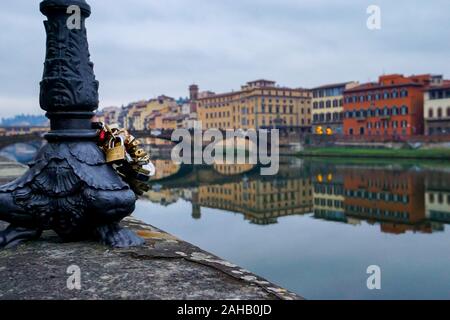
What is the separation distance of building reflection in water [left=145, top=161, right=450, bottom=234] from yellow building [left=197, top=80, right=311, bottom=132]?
3567cm

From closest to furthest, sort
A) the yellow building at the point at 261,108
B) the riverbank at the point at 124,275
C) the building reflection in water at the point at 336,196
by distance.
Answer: the riverbank at the point at 124,275, the building reflection in water at the point at 336,196, the yellow building at the point at 261,108

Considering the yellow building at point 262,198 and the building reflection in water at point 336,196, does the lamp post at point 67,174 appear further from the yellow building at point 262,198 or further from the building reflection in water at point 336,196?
the yellow building at point 262,198

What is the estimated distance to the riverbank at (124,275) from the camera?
3.29 metres

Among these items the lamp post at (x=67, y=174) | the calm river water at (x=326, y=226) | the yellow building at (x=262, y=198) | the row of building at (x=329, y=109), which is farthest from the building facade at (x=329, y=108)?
the lamp post at (x=67, y=174)

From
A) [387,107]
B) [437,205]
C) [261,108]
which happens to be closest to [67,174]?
[437,205]

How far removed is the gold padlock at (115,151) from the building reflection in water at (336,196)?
12194mm

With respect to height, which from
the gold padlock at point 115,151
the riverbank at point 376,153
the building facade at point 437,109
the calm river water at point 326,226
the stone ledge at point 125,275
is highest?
the building facade at point 437,109

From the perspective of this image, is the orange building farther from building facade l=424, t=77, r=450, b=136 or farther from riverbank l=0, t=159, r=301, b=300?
riverbank l=0, t=159, r=301, b=300

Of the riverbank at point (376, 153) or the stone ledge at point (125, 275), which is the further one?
the riverbank at point (376, 153)

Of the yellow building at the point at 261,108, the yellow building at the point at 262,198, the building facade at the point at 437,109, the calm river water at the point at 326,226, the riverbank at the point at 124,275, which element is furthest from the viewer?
the yellow building at the point at 261,108

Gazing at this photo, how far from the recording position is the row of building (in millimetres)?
54312

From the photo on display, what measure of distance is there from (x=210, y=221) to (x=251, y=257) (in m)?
6.31

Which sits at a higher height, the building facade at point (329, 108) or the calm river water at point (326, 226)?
the building facade at point (329, 108)
